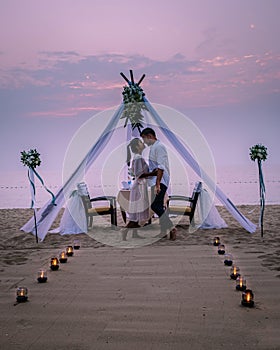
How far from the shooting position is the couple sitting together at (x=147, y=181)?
5727 millimetres

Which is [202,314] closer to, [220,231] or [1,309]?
[1,309]

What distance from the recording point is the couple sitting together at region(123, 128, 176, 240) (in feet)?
18.8

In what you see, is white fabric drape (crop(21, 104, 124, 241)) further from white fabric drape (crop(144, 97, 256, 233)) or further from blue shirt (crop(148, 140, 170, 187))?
blue shirt (crop(148, 140, 170, 187))

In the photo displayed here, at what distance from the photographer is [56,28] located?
1013cm

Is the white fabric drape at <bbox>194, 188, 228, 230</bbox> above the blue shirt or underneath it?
underneath

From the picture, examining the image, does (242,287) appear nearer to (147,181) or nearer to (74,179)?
(147,181)

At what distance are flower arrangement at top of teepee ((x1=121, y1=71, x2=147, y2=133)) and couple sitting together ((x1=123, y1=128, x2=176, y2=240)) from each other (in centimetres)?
77

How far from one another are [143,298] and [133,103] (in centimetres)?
380

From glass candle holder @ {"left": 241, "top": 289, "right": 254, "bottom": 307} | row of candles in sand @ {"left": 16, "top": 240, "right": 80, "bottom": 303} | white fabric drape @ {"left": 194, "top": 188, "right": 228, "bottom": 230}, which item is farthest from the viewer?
white fabric drape @ {"left": 194, "top": 188, "right": 228, "bottom": 230}

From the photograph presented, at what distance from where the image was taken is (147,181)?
6.41 meters

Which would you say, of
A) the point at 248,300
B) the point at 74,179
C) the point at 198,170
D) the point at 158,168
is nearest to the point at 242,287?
the point at 248,300

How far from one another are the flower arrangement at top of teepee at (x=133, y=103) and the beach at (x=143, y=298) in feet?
6.56

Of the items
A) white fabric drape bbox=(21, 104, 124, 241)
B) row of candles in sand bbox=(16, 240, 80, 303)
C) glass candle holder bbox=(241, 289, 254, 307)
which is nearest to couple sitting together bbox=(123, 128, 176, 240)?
white fabric drape bbox=(21, 104, 124, 241)

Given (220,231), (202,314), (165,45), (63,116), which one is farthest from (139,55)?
(202,314)
